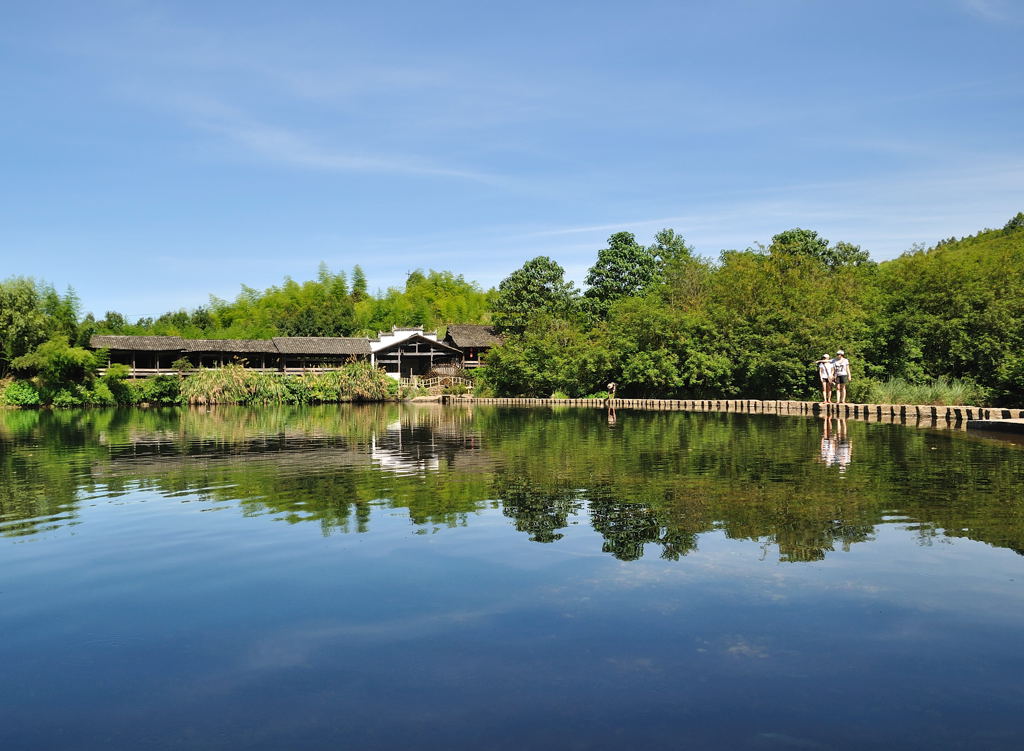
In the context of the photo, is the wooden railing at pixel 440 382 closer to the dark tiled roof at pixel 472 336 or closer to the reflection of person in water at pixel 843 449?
the dark tiled roof at pixel 472 336

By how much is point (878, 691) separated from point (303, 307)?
84.8 meters

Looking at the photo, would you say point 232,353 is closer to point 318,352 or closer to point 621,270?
point 318,352

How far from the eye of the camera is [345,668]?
5.04 m

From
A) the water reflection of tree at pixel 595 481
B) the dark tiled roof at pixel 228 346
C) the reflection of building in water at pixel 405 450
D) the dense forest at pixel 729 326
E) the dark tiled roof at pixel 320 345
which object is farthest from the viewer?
the dark tiled roof at pixel 320 345

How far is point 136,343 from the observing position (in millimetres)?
55625

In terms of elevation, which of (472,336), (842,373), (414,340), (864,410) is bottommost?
(864,410)

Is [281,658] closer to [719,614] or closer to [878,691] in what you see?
[719,614]

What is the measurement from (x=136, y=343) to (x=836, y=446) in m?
50.8

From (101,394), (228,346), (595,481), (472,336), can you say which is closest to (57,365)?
(101,394)

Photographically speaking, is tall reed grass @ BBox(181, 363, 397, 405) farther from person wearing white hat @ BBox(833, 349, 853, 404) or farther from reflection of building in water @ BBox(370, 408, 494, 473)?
person wearing white hat @ BBox(833, 349, 853, 404)

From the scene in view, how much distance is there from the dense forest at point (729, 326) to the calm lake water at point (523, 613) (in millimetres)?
24249

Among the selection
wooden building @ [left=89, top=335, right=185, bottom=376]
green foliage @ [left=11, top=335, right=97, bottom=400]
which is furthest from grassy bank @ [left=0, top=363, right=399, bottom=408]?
wooden building @ [left=89, top=335, right=185, bottom=376]

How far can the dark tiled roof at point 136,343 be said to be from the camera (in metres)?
Answer: 54.7

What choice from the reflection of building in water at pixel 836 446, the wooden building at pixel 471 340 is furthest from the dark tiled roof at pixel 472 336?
the reflection of building in water at pixel 836 446
